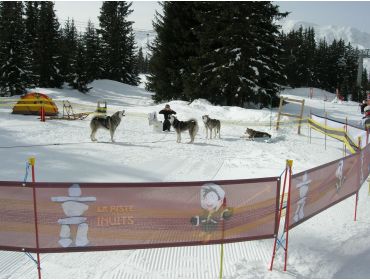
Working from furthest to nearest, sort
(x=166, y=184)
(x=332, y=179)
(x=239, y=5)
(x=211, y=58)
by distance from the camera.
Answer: (x=211, y=58), (x=239, y=5), (x=332, y=179), (x=166, y=184)

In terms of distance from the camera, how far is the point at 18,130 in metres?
16.0

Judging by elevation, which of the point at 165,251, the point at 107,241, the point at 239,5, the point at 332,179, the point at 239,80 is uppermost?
the point at 239,5

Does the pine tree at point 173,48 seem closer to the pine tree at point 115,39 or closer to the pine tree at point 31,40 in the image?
the pine tree at point 31,40

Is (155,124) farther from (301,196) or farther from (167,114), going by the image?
(301,196)

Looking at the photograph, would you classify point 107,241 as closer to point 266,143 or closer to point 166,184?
point 166,184

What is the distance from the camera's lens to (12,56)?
3584cm

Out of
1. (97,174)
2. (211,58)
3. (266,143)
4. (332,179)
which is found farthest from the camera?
(211,58)

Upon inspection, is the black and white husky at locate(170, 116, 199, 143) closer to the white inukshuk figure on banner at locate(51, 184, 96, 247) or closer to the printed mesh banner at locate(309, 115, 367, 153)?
the printed mesh banner at locate(309, 115, 367, 153)

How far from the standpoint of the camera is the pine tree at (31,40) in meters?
39.9

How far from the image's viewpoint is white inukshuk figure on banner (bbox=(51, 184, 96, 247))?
449 centimetres

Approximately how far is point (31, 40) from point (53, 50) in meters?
6.69

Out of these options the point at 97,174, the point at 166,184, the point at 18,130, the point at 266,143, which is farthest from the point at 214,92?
the point at 166,184

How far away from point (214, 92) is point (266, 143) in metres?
12.8

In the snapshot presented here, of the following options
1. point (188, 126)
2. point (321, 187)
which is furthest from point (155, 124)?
point (321, 187)
